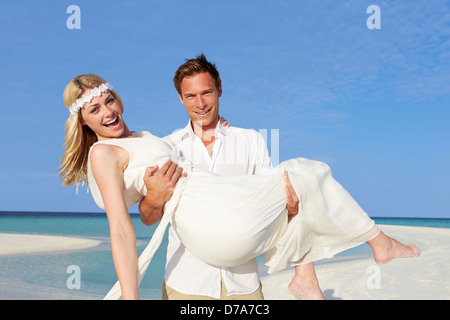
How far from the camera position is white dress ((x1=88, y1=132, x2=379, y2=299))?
2.22 metres

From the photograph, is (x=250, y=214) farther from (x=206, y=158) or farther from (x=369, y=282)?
(x=369, y=282)

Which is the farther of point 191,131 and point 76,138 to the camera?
point 191,131

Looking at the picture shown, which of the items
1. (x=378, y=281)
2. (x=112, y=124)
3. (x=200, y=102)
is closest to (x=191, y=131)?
(x=200, y=102)

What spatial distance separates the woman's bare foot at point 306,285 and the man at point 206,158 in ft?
0.80

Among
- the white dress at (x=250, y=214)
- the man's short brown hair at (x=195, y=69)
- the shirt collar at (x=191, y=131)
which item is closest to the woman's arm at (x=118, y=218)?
the white dress at (x=250, y=214)

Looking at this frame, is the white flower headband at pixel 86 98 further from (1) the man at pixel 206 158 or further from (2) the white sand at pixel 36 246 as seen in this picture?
(2) the white sand at pixel 36 246

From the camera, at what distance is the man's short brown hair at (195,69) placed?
2.84 meters

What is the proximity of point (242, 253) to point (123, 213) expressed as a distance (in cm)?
68

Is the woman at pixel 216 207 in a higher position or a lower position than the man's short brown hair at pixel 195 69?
lower

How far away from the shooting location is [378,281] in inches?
257

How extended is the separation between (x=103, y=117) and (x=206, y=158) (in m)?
0.74
